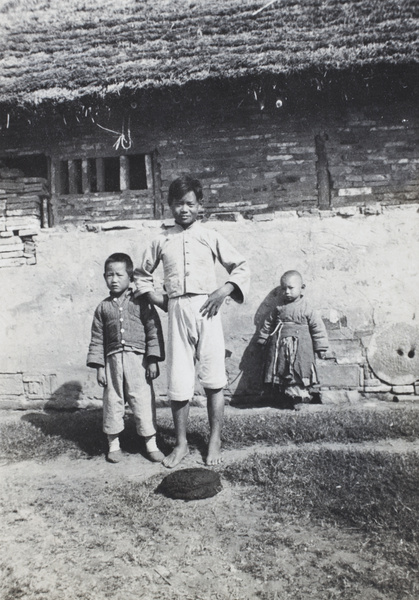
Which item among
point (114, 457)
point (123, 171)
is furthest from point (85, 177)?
point (114, 457)

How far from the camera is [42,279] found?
5781 mm

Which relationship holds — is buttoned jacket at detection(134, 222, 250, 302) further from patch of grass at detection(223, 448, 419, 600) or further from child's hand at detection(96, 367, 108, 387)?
patch of grass at detection(223, 448, 419, 600)

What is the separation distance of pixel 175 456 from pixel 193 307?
1.08m

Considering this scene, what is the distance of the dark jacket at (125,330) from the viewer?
12.2 ft

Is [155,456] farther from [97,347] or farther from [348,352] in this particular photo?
[348,352]

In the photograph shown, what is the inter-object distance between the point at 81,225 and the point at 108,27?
2629 millimetres

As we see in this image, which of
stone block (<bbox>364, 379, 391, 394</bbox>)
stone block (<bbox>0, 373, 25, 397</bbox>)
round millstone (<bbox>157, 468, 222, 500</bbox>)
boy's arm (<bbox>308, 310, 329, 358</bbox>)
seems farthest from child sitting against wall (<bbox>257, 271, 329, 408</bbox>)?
stone block (<bbox>0, 373, 25, 397</bbox>)

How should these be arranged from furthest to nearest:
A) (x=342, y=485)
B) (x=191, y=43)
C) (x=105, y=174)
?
(x=105, y=174), (x=191, y=43), (x=342, y=485)

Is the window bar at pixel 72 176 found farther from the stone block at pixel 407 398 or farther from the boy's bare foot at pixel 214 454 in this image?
the stone block at pixel 407 398

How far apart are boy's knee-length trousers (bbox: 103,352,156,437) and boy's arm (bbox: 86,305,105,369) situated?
0.09m

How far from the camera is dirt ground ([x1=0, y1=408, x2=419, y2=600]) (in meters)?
1.92

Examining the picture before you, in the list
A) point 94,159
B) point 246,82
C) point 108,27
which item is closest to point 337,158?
point 246,82

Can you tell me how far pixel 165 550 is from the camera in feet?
7.37

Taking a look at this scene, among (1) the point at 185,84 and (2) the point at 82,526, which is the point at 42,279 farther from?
(2) the point at 82,526
